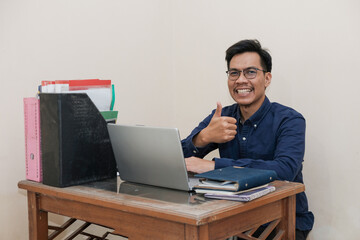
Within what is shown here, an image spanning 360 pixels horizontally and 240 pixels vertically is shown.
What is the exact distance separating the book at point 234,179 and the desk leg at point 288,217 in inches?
5.3

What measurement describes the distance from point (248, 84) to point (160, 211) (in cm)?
93

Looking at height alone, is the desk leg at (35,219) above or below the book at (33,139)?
below

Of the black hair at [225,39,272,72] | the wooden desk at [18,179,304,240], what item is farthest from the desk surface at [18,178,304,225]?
the black hair at [225,39,272,72]

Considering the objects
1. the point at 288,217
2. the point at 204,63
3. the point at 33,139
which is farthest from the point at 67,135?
the point at 204,63

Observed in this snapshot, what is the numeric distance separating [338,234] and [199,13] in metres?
1.39

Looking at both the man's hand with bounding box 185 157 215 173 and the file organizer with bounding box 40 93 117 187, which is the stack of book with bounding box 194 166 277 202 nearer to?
the man's hand with bounding box 185 157 215 173

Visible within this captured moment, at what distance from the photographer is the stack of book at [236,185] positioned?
4.20 feet

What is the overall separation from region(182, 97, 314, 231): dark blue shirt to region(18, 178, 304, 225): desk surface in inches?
6.7

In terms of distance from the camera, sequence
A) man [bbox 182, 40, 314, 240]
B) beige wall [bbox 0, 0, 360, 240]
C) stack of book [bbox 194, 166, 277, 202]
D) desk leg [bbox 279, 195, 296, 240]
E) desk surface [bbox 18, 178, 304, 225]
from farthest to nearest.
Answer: beige wall [bbox 0, 0, 360, 240] → man [bbox 182, 40, 314, 240] → desk leg [bbox 279, 195, 296, 240] → stack of book [bbox 194, 166, 277, 202] → desk surface [bbox 18, 178, 304, 225]

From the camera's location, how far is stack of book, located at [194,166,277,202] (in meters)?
1.28

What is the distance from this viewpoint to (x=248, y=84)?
1.97 meters

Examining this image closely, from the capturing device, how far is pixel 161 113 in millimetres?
2682

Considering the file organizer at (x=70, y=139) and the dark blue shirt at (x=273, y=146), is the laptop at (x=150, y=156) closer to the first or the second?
the file organizer at (x=70, y=139)

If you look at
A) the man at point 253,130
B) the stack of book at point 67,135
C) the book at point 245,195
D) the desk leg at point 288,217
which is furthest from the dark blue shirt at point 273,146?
the stack of book at point 67,135
